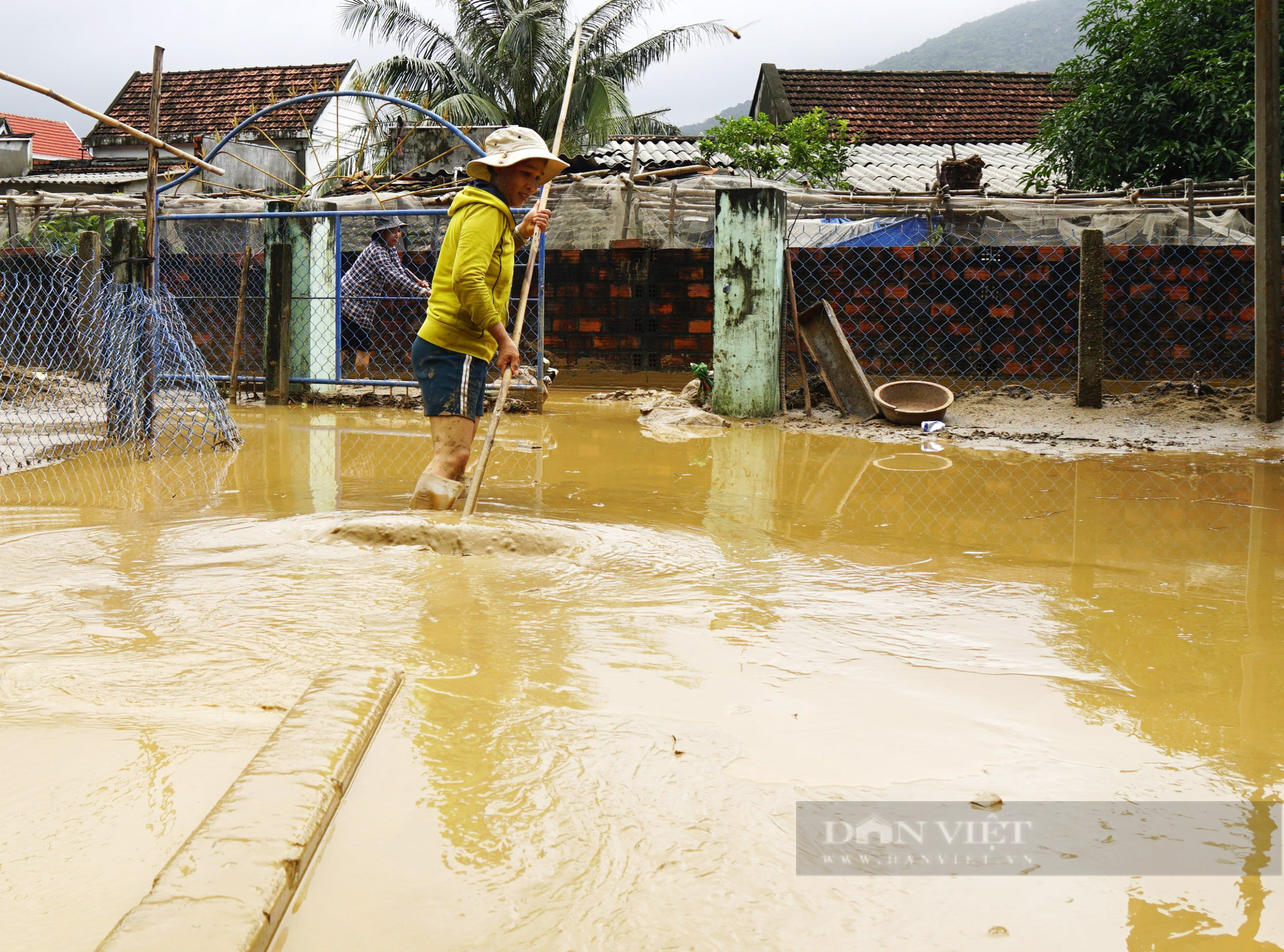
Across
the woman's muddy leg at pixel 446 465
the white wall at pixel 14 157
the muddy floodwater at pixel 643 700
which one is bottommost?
the muddy floodwater at pixel 643 700

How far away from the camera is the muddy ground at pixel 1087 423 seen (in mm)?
6836

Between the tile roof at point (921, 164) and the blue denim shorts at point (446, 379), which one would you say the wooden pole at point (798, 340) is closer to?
the blue denim shorts at point (446, 379)

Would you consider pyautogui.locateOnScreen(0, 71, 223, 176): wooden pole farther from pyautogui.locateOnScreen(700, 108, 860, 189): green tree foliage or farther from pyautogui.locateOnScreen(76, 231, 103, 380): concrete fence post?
pyautogui.locateOnScreen(700, 108, 860, 189): green tree foliage

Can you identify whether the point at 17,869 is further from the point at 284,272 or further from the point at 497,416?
the point at 284,272

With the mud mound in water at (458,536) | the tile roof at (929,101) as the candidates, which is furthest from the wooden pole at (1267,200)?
the tile roof at (929,101)

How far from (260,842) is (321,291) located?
8509 millimetres

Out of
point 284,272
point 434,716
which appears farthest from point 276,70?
point 434,716

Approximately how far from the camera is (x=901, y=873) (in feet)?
5.45

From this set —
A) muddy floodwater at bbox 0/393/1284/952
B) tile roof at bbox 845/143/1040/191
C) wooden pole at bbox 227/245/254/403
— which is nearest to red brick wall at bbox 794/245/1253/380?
muddy floodwater at bbox 0/393/1284/952

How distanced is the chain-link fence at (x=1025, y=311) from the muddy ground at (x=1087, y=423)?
328mm

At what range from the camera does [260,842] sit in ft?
5.13

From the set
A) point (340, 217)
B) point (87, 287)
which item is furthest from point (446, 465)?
point (87, 287)

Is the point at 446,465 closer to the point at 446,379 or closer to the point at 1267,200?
the point at 446,379

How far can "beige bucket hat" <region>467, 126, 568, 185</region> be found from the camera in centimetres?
409
